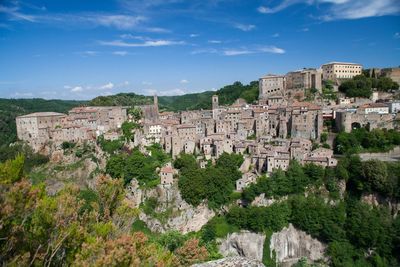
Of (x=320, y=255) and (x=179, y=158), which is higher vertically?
(x=179, y=158)

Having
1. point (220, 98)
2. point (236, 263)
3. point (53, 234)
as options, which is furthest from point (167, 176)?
point (220, 98)

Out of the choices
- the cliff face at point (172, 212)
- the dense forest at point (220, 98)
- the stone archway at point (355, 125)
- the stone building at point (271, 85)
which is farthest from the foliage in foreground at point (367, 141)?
the dense forest at point (220, 98)

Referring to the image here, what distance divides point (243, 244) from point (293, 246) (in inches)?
224

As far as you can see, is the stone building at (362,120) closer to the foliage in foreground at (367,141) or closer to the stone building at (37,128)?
the foliage in foreground at (367,141)

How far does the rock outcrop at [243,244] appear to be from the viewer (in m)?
34.7

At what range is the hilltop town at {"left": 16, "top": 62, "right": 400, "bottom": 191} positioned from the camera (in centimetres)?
4038

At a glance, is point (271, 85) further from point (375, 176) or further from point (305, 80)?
point (375, 176)

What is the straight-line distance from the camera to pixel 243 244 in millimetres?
35094

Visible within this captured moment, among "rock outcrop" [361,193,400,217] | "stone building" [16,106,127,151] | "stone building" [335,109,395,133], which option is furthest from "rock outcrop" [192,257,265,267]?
"stone building" [16,106,127,151]

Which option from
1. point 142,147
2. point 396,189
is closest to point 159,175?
point 142,147

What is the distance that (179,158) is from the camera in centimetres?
4181

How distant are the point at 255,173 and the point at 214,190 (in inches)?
222

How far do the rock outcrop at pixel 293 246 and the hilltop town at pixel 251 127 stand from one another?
7223mm

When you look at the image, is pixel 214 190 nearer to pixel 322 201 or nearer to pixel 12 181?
pixel 322 201
